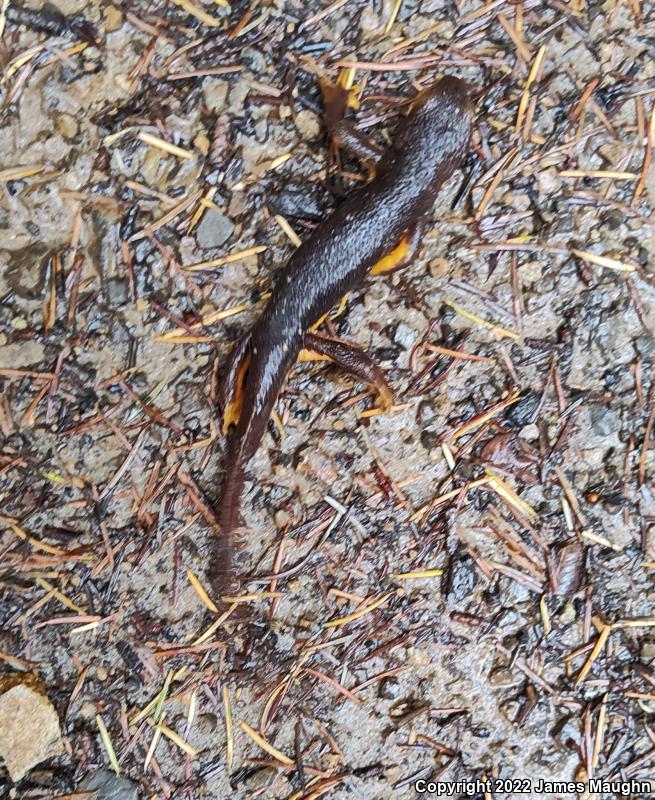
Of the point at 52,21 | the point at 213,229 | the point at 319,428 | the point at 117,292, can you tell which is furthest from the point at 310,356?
the point at 52,21

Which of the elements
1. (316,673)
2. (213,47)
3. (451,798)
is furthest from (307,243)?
(451,798)

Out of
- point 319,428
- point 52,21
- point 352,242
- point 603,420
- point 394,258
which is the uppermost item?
point 52,21

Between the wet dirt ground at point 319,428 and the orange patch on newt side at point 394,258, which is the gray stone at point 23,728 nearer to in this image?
the wet dirt ground at point 319,428

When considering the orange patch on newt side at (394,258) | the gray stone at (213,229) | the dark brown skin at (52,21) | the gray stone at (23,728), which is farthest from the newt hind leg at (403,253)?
the gray stone at (23,728)

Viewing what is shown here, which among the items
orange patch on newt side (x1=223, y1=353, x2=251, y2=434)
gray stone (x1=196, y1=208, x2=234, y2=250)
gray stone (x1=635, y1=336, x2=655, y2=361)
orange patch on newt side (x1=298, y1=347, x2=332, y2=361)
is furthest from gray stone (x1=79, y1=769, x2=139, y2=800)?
gray stone (x1=635, y1=336, x2=655, y2=361)

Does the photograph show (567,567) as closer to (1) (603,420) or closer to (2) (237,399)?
(1) (603,420)

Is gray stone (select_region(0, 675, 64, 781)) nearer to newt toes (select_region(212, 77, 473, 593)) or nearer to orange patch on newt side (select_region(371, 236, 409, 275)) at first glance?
newt toes (select_region(212, 77, 473, 593))
